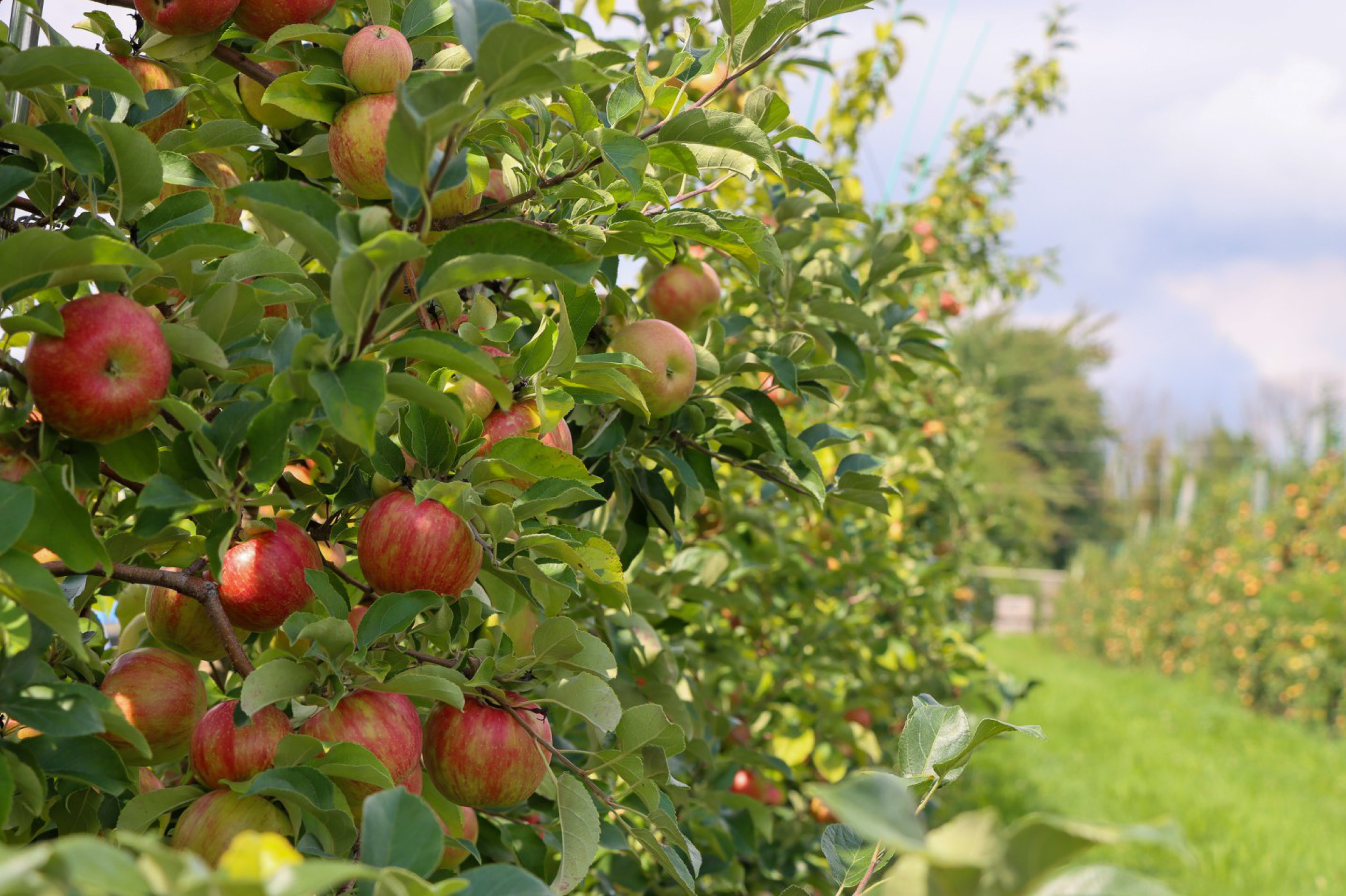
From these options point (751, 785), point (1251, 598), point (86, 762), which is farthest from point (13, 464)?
point (1251, 598)

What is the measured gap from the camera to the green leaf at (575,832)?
2.77 ft

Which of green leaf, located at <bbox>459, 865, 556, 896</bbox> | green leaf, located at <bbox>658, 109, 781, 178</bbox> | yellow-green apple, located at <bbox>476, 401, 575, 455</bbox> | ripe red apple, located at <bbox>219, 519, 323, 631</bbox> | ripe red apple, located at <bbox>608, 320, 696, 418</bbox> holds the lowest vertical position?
ripe red apple, located at <bbox>219, 519, 323, 631</bbox>

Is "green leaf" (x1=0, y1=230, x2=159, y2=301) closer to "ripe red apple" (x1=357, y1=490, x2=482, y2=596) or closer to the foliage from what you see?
"ripe red apple" (x1=357, y1=490, x2=482, y2=596)

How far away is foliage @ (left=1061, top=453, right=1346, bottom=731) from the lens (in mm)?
7531

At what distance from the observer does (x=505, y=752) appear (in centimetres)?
88

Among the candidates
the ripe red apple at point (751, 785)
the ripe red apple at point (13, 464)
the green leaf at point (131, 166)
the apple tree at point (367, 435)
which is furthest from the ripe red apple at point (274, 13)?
the ripe red apple at point (751, 785)

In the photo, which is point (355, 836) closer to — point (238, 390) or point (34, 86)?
point (238, 390)

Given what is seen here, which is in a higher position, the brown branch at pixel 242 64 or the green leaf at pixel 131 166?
the brown branch at pixel 242 64

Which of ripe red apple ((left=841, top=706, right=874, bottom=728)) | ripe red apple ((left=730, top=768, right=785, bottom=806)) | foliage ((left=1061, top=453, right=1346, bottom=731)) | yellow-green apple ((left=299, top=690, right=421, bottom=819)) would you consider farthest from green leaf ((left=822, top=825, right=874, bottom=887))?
foliage ((left=1061, top=453, right=1346, bottom=731))

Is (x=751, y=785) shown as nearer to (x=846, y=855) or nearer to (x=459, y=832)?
(x=459, y=832)

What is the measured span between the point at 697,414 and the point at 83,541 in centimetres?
70

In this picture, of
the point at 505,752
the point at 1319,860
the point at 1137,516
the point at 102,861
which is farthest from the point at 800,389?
the point at 1137,516

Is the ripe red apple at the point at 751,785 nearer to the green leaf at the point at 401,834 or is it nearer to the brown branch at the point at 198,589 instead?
the brown branch at the point at 198,589

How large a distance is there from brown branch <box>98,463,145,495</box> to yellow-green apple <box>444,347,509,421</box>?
0.26m
